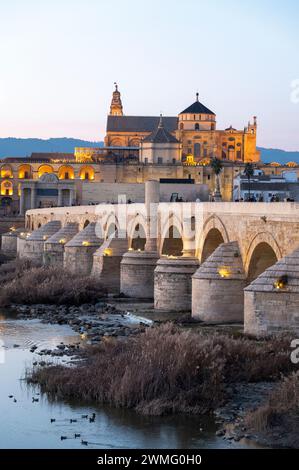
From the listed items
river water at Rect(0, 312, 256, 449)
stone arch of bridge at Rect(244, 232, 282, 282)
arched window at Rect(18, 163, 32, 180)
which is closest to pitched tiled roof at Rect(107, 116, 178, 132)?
arched window at Rect(18, 163, 32, 180)

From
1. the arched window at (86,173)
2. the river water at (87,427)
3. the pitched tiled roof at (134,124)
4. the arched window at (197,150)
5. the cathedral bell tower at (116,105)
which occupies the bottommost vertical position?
the river water at (87,427)

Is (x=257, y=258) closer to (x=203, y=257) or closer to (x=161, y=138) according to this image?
(x=203, y=257)

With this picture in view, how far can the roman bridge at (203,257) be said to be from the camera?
22.1 m

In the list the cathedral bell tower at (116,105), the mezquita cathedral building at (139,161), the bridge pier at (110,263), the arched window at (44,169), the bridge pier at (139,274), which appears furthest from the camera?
the cathedral bell tower at (116,105)

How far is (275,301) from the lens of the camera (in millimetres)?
21828

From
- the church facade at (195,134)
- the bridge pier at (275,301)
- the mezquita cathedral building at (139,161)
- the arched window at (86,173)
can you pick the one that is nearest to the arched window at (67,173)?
the mezquita cathedral building at (139,161)

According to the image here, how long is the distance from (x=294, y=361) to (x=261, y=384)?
0.97 meters

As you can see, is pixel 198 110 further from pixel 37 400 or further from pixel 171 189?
pixel 37 400

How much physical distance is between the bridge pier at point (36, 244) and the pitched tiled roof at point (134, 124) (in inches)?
2143

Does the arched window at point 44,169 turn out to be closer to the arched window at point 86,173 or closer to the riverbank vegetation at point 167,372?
the arched window at point 86,173

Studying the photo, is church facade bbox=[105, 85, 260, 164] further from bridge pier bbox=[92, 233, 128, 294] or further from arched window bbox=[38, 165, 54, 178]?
bridge pier bbox=[92, 233, 128, 294]

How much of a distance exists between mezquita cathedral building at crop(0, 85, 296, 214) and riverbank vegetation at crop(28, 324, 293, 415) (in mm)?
65065

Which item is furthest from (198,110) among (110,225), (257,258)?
(257,258)
